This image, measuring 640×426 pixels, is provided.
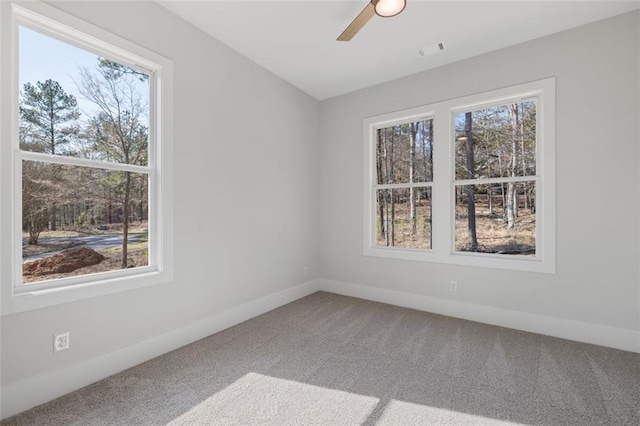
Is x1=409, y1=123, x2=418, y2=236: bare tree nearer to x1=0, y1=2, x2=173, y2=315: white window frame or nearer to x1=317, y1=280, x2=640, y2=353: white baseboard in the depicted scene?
x1=317, y1=280, x2=640, y2=353: white baseboard

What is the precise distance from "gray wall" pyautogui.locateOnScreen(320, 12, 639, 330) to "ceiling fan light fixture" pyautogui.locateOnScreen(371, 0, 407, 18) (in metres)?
1.66

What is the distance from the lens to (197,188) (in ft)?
9.09

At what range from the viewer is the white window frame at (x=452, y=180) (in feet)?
9.38

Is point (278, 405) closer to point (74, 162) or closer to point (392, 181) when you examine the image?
point (74, 162)

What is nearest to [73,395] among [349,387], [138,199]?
[138,199]

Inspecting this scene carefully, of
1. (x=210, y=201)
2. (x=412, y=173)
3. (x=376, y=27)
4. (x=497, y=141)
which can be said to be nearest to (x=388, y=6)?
(x=376, y=27)

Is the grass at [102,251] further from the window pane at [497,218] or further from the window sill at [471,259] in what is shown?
the window pane at [497,218]

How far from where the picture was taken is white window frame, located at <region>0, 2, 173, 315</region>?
1.72 m

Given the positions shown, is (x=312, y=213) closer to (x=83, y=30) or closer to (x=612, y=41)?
(x=83, y=30)

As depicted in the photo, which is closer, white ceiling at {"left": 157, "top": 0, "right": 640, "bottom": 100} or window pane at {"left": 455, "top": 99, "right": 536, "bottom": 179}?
white ceiling at {"left": 157, "top": 0, "right": 640, "bottom": 100}

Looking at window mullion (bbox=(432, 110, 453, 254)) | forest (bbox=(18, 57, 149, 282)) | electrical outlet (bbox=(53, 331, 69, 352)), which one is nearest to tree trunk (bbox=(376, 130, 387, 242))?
window mullion (bbox=(432, 110, 453, 254))

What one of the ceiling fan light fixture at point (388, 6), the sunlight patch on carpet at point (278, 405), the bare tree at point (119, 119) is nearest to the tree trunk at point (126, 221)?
the bare tree at point (119, 119)

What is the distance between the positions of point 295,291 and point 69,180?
276cm

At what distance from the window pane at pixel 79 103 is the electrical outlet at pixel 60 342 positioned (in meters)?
1.22
